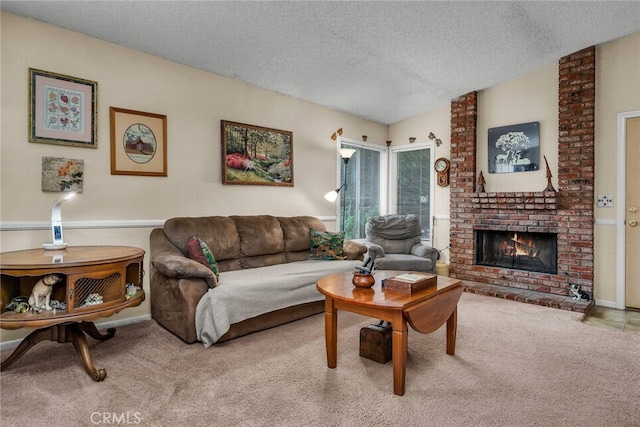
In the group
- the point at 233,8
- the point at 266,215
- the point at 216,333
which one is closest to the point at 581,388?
the point at 216,333

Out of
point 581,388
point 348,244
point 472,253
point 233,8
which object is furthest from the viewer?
point 472,253

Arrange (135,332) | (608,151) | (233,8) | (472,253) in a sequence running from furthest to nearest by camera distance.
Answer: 1. (472,253)
2. (608,151)
3. (135,332)
4. (233,8)

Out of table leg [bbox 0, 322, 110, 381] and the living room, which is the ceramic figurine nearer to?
table leg [bbox 0, 322, 110, 381]

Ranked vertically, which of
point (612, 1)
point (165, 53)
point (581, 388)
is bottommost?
point (581, 388)

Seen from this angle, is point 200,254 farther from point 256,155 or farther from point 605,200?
point 605,200

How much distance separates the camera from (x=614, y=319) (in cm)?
329

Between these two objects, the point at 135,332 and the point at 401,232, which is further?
the point at 401,232

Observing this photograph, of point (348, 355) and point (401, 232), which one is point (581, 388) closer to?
point (348, 355)

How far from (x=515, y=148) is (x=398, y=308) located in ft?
11.1

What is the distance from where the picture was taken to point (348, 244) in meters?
4.01

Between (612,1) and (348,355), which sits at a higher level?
(612,1)

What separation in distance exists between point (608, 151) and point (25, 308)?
5.05 metres

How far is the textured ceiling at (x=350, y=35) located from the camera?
2629 millimetres

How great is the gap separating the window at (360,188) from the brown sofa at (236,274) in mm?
1248
